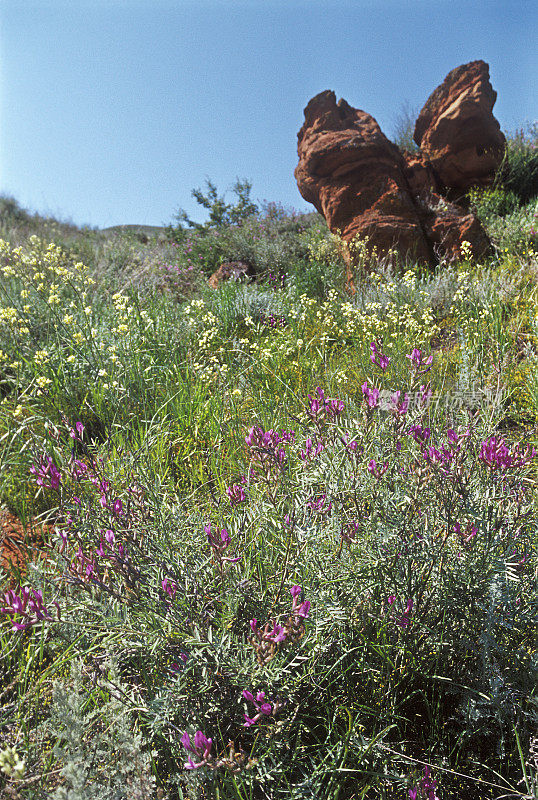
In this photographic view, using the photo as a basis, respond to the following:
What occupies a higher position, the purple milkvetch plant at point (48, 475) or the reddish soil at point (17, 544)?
the purple milkvetch plant at point (48, 475)

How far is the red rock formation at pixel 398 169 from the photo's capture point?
24.3 ft

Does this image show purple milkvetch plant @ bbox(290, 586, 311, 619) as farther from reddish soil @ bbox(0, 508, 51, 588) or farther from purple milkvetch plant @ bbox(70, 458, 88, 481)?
reddish soil @ bbox(0, 508, 51, 588)

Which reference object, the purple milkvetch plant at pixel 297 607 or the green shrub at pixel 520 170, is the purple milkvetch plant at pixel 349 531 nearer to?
the purple milkvetch plant at pixel 297 607

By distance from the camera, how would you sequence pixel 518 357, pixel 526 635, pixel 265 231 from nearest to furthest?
pixel 526 635 < pixel 518 357 < pixel 265 231

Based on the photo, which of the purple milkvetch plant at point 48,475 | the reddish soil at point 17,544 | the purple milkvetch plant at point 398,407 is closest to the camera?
the purple milkvetch plant at point 48,475

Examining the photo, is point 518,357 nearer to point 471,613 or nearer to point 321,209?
point 471,613

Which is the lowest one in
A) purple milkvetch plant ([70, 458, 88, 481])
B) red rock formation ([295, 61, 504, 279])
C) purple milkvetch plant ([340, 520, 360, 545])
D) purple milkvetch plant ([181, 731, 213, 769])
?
purple milkvetch plant ([181, 731, 213, 769])

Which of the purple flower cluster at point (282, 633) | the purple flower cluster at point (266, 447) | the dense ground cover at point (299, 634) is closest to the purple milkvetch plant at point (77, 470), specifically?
the dense ground cover at point (299, 634)

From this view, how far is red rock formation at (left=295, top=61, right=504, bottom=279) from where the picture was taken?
7418mm

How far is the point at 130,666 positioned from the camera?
5.62 feet

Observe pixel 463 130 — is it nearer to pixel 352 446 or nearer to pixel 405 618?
pixel 352 446

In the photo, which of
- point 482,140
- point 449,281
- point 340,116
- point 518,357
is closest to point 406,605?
point 518,357

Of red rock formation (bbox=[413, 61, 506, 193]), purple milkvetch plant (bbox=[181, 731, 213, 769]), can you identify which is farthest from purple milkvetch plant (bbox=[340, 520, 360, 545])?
red rock formation (bbox=[413, 61, 506, 193])

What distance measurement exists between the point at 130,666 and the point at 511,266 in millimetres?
6241
